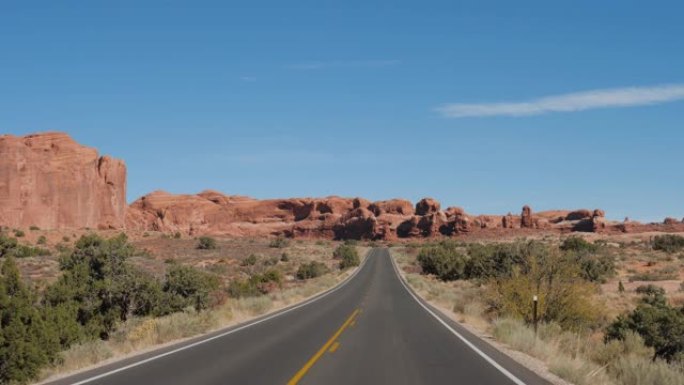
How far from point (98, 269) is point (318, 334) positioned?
11.5 meters

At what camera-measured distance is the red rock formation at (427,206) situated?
17775cm

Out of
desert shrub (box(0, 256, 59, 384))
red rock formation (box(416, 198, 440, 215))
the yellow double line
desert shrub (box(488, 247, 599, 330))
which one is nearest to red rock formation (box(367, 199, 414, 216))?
red rock formation (box(416, 198, 440, 215))

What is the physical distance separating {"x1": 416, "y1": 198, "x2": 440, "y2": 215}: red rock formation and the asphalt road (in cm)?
15652

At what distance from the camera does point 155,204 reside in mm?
160375

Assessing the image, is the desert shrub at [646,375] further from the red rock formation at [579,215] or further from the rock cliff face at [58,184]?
the red rock formation at [579,215]

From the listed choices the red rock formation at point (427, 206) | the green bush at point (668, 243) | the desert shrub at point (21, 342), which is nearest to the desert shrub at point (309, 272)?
the green bush at point (668, 243)

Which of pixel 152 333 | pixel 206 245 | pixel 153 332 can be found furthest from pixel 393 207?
pixel 152 333

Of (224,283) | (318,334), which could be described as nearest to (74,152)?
(224,283)

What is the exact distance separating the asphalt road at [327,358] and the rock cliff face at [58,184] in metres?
71.4

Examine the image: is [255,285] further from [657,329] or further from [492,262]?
[657,329]

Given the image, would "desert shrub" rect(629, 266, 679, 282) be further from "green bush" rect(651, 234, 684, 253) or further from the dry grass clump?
"green bush" rect(651, 234, 684, 253)

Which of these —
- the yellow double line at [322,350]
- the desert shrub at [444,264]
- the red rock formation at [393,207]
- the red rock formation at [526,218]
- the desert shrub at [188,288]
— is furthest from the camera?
the red rock formation at [393,207]

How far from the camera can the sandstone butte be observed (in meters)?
85.2

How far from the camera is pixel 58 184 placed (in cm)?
9050
